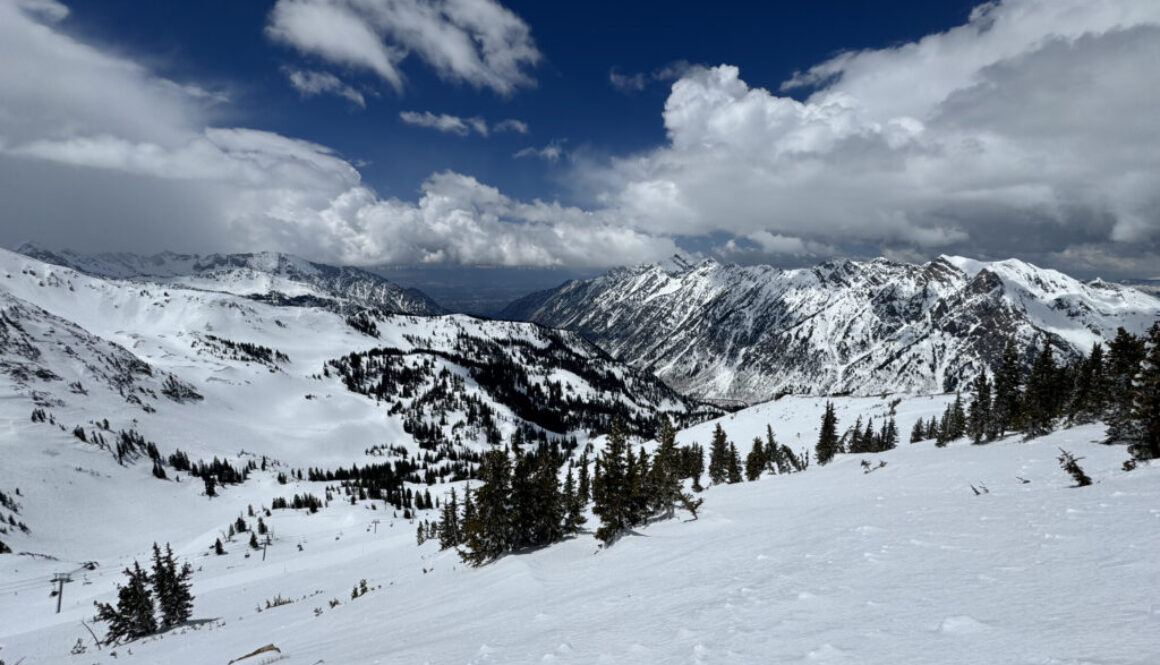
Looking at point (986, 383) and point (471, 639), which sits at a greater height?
point (986, 383)

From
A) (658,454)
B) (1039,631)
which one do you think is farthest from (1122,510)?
(658,454)

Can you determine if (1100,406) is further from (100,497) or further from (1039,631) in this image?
(100,497)

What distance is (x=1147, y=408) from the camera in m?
20.1

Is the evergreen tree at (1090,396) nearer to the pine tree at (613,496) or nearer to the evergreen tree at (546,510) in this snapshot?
the pine tree at (613,496)

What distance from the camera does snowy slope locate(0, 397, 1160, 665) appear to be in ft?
19.2

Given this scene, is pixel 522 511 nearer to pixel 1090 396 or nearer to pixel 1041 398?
pixel 1090 396

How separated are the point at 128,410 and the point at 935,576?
23761 cm

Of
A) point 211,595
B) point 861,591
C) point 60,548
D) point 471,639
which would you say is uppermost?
point 861,591

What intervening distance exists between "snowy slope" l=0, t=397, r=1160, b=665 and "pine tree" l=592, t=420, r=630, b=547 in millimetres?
1731

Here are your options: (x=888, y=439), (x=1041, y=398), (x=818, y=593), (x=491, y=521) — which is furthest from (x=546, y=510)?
(x=888, y=439)

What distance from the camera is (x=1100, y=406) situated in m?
38.8

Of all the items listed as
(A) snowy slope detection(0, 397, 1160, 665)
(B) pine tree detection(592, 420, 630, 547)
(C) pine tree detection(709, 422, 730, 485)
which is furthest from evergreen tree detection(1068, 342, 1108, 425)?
(C) pine tree detection(709, 422, 730, 485)

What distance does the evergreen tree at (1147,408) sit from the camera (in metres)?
19.1

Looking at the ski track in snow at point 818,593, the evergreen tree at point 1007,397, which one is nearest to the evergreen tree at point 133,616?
the ski track in snow at point 818,593
